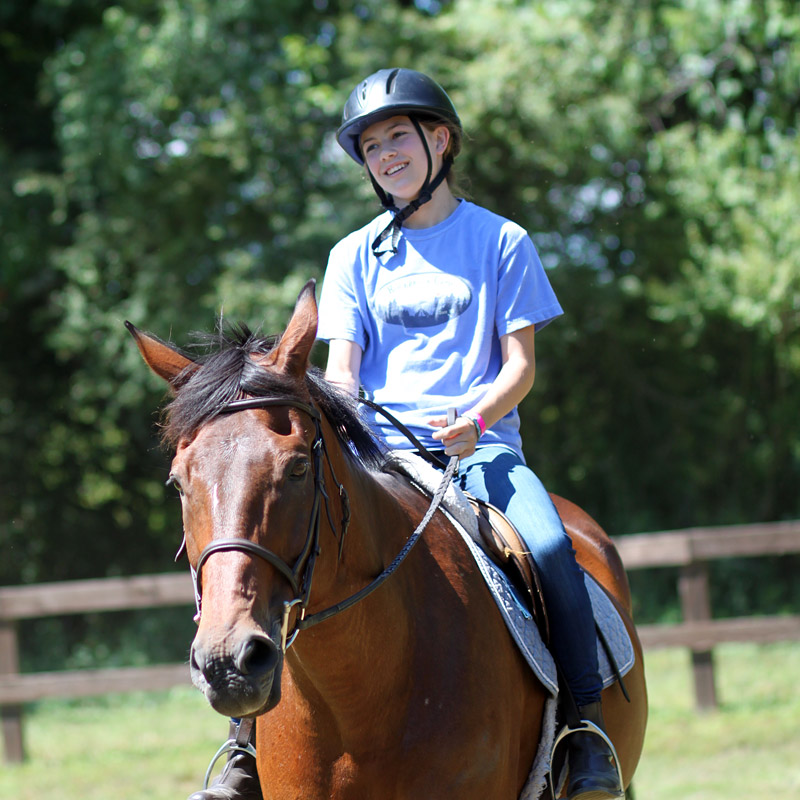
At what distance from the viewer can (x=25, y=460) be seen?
14078 mm

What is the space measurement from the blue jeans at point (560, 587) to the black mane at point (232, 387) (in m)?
0.74

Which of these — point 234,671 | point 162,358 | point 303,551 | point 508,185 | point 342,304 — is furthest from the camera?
point 508,185

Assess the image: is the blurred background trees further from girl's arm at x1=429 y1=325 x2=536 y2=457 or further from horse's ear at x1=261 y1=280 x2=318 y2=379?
horse's ear at x1=261 y1=280 x2=318 y2=379

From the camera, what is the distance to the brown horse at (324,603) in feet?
6.72

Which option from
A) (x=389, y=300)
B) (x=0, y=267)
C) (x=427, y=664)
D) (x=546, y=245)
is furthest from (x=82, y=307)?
(x=427, y=664)

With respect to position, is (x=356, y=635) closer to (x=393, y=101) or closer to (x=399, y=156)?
(x=399, y=156)

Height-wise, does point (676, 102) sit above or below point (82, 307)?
above

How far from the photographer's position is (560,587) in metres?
3.04

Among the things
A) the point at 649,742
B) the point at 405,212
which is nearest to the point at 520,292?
the point at 405,212

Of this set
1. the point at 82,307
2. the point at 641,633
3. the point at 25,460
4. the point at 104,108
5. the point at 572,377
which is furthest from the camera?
the point at 25,460

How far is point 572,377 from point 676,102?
399 centimetres

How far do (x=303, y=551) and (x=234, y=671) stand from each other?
351 mm

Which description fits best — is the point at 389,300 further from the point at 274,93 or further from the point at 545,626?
the point at 274,93

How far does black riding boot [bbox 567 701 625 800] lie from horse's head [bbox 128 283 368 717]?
1274 mm
